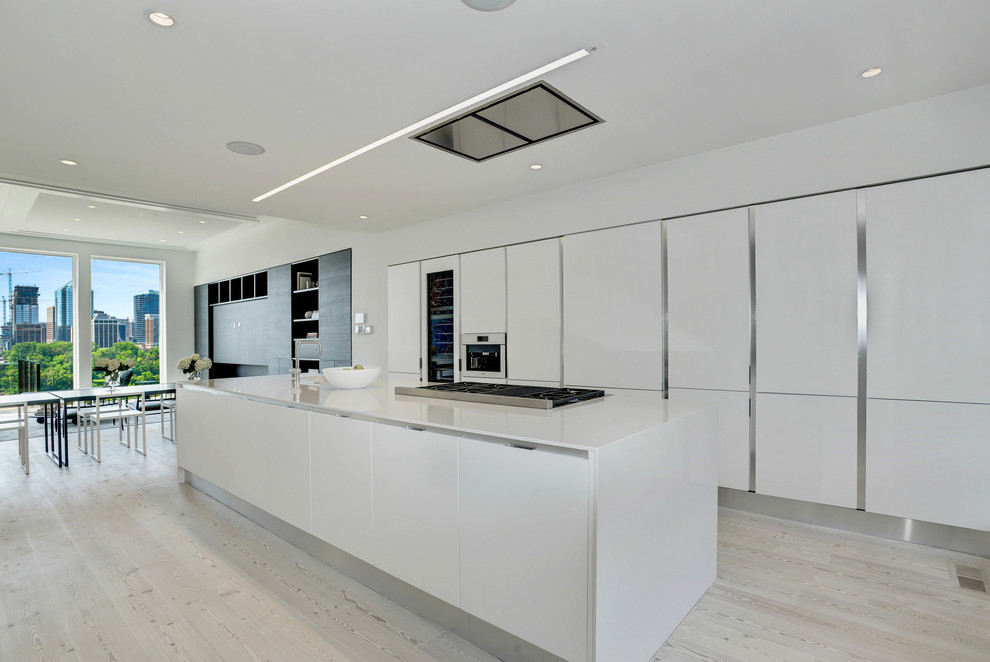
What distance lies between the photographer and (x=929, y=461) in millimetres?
2779

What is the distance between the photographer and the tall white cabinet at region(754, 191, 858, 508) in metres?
3.02

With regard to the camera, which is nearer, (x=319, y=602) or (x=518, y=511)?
(x=518, y=511)

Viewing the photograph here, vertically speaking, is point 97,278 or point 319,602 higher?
point 97,278

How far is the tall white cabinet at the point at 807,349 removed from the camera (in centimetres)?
302

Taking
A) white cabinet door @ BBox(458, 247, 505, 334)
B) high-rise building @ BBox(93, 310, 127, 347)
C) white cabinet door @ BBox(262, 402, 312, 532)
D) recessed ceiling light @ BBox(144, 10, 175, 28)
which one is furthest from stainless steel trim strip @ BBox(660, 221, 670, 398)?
high-rise building @ BBox(93, 310, 127, 347)

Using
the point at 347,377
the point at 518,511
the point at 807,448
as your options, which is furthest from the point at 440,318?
the point at 518,511

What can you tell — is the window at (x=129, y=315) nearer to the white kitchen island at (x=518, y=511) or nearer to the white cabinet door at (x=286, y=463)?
the white cabinet door at (x=286, y=463)

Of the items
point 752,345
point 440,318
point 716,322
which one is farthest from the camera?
point 440,318

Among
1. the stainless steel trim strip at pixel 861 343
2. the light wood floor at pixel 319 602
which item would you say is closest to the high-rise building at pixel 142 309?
the light wood floor at pixel 319 602

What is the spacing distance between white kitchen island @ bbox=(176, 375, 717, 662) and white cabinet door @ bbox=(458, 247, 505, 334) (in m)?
2.23

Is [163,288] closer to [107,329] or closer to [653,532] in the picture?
[107,329]

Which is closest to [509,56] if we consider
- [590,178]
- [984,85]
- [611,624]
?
[590,178]

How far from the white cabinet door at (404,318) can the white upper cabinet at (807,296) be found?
137 inches

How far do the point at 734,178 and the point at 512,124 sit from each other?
161cm
